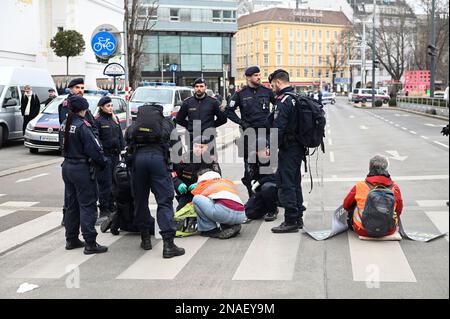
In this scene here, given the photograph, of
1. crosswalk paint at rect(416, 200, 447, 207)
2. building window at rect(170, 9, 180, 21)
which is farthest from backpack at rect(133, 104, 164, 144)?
building window at rect(170, 9, 180, 21)

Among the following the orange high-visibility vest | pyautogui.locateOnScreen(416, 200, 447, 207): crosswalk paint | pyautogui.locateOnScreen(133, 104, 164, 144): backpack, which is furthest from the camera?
pyautogui.locateOnScreen(416, 200, 447, 207): crosswalk paint

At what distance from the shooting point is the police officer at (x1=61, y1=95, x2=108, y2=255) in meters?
6.57

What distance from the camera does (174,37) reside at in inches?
2785

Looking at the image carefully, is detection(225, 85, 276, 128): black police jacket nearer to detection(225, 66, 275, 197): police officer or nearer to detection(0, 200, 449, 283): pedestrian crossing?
detection(225, 66, 275, 197): police officer

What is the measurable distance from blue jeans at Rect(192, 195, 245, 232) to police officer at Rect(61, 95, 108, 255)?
121 cm

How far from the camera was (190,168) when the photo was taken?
8.15m

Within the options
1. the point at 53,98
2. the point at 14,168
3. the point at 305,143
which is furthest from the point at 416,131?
the point at 305,143

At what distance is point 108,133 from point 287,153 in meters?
2.81

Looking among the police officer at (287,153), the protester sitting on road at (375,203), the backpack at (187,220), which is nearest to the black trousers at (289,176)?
the police officer at (287,153)

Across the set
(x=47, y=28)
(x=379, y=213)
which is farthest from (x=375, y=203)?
(x=47, y=28)

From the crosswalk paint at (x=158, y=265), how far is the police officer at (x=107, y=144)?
189 cm

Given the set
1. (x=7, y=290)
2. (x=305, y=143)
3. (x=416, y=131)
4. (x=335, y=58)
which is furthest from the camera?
(x=335, y=58)

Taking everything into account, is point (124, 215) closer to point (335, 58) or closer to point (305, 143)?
point (305, 143)

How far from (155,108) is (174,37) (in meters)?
65.9
